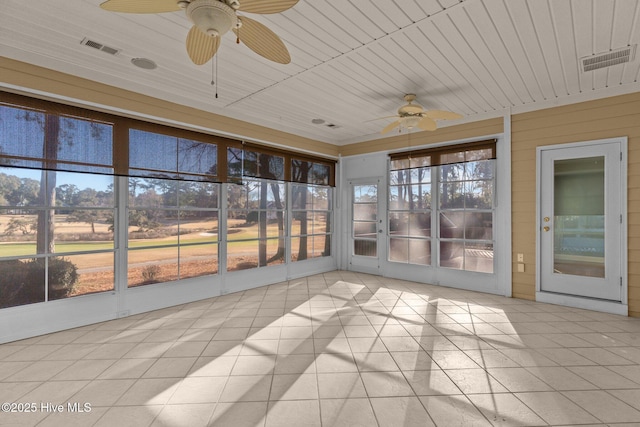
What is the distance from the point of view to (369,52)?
2.96 metres

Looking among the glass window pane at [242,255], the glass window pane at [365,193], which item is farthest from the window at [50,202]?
the glass window pane at [365,193]

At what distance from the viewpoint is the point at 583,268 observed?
4.03 meters

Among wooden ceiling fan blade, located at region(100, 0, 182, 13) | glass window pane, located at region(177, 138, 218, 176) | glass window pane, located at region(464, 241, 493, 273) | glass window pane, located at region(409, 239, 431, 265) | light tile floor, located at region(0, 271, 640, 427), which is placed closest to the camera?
wooden ceiling fan blade, located at region(100, 0, 182, 13)

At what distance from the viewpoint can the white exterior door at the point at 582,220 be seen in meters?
3.82

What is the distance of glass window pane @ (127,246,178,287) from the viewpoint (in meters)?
3.94

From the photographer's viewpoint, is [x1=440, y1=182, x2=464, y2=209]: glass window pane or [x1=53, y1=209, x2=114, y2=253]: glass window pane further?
[x1=440, y1=182, x2=464, y2=209]: glass window pane

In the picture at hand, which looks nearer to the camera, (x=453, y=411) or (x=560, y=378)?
(x=453, y=411)

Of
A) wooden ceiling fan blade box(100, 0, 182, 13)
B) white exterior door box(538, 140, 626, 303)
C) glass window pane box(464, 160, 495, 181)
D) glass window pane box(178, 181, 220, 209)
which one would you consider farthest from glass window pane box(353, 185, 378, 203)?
wooden ceiling fan blade box(100, 0, 182, 13)

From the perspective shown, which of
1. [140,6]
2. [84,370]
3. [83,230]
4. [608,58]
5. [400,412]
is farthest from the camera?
[83,230]

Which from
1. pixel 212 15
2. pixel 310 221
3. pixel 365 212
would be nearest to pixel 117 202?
pixel 212 15

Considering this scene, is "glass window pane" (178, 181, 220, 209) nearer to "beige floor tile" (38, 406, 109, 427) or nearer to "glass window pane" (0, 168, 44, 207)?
"glass window pane" (0, 168, 44, 207)

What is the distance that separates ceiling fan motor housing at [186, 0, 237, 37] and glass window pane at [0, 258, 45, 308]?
3.19 m

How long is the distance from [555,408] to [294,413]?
171 centimetres

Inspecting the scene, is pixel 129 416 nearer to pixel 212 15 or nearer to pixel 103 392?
pixel 103 392
